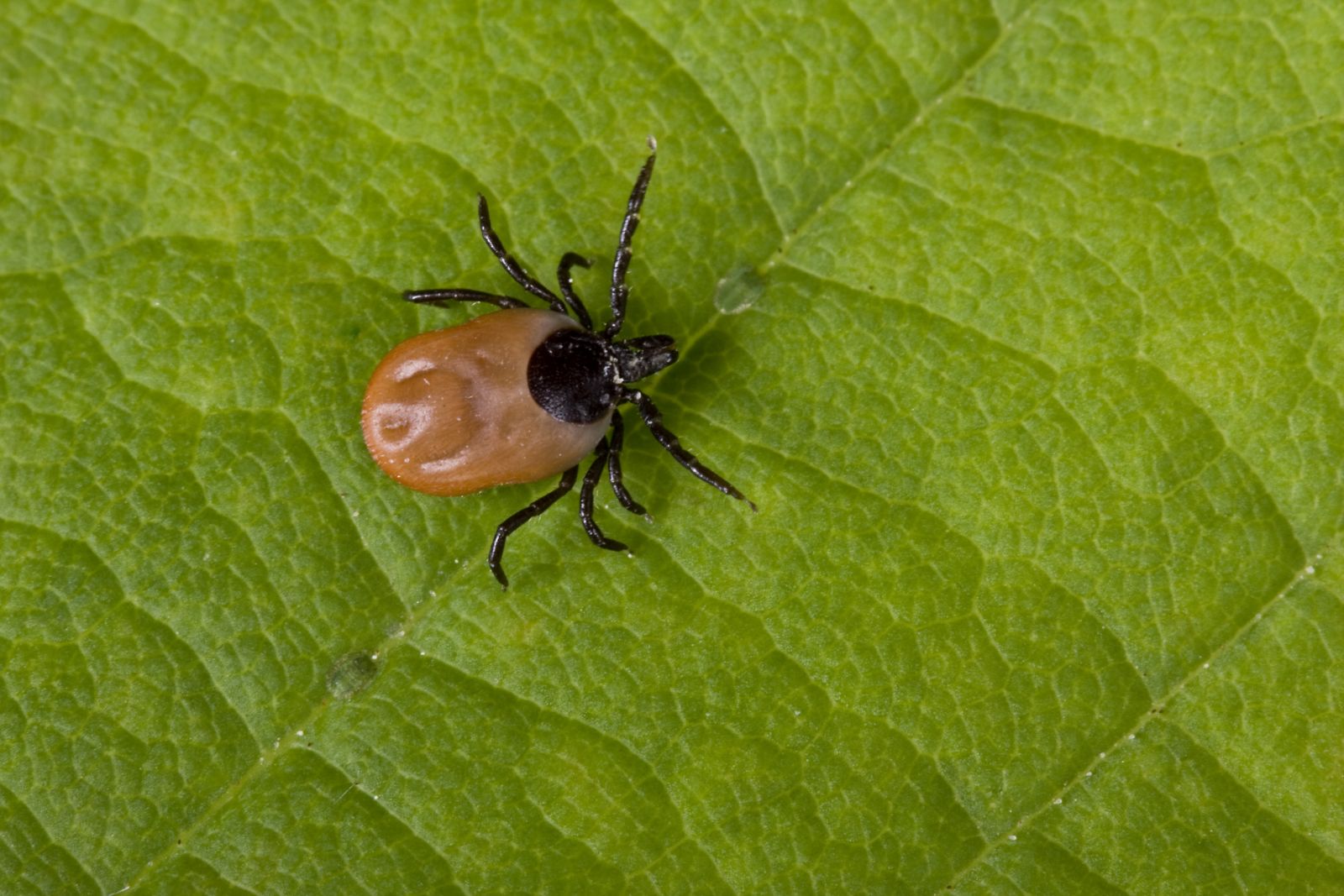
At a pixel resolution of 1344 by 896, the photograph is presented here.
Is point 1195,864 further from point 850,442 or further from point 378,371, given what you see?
point 378,371

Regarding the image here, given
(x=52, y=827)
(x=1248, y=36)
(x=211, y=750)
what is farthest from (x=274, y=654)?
(x=1248, y=36)

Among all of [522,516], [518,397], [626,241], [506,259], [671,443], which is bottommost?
[522,516]

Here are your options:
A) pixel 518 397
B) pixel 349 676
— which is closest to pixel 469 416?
pixel 518 397

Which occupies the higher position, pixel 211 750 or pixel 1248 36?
pixel 1248 36

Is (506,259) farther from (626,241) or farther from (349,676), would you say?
(349,676)

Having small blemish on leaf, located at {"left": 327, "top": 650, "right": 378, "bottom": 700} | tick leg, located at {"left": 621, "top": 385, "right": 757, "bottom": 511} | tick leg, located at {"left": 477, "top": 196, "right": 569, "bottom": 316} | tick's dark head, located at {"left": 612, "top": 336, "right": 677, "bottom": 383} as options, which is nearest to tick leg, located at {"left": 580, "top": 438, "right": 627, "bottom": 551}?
tick leg, located at {"left": 621, "top": 385, "right": 757, "bottom": 511}

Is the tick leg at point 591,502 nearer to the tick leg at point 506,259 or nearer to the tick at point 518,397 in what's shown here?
the tick at point 518,397
